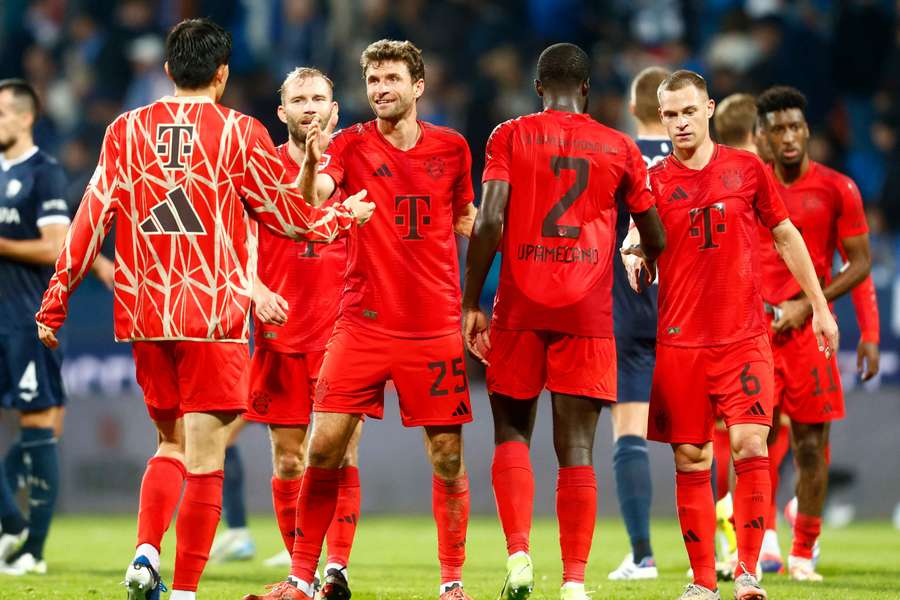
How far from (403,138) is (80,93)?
1184cm

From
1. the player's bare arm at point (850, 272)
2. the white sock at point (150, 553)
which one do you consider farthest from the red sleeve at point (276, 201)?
the player's bare arm at point (850, 272)

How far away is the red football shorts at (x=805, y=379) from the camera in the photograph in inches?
328

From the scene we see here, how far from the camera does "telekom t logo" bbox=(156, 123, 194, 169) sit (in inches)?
236

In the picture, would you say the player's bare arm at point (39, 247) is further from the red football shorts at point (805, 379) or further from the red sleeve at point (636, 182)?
the red football shorts at point (805, 379)

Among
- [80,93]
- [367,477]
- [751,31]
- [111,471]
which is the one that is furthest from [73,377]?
[751,31]

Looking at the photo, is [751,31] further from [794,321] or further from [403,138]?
[403,138]

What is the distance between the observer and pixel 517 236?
646 centimetres

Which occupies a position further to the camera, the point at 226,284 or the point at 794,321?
the point at 794,321

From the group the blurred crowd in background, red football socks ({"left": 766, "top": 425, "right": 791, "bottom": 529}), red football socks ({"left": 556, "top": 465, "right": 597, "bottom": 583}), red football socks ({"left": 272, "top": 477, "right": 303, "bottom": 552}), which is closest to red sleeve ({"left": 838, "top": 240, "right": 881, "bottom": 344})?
red football socks ({"left": 766, "top": 425, "right": 791, "bottom": 529})

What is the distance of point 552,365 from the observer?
21.1ft

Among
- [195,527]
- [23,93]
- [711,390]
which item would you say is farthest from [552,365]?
[23,93]

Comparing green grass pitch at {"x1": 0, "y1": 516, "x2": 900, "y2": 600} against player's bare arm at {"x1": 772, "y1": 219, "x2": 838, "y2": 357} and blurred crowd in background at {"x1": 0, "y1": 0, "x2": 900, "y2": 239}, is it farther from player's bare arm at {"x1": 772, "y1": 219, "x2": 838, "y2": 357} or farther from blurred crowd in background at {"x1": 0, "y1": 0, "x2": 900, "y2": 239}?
blurred crowd in background at {"x1": 0, "y1": 0, "x2": 900, "y2": 239}

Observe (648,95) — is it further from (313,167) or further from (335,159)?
(313,167)

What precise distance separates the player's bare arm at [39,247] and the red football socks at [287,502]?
2.46m
